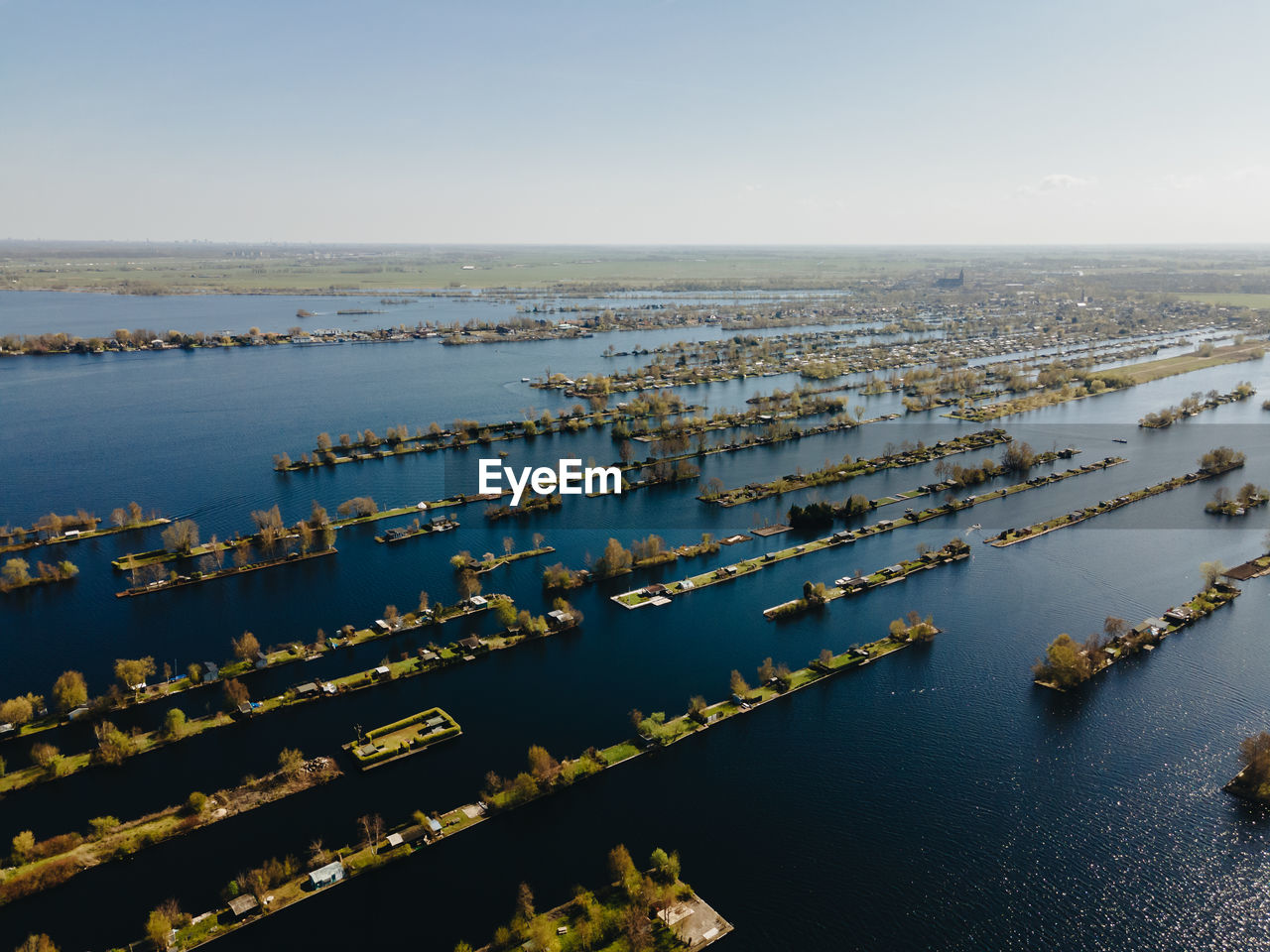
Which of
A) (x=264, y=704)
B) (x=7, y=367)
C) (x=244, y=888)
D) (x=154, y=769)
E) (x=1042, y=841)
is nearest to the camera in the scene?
(x=244, y=888)

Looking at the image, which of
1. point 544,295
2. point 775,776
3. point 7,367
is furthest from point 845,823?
point 544,295

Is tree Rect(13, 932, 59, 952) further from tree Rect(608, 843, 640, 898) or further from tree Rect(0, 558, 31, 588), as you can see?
tree Rect(0, 558, 31, 588)

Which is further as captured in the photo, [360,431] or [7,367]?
[7,367]

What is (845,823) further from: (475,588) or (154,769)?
(154,769)

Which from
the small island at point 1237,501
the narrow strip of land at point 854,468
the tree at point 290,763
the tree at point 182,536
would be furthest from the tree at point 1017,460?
the tree at point 182,536

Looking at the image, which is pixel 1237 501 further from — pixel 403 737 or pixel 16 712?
pixel 16 712
